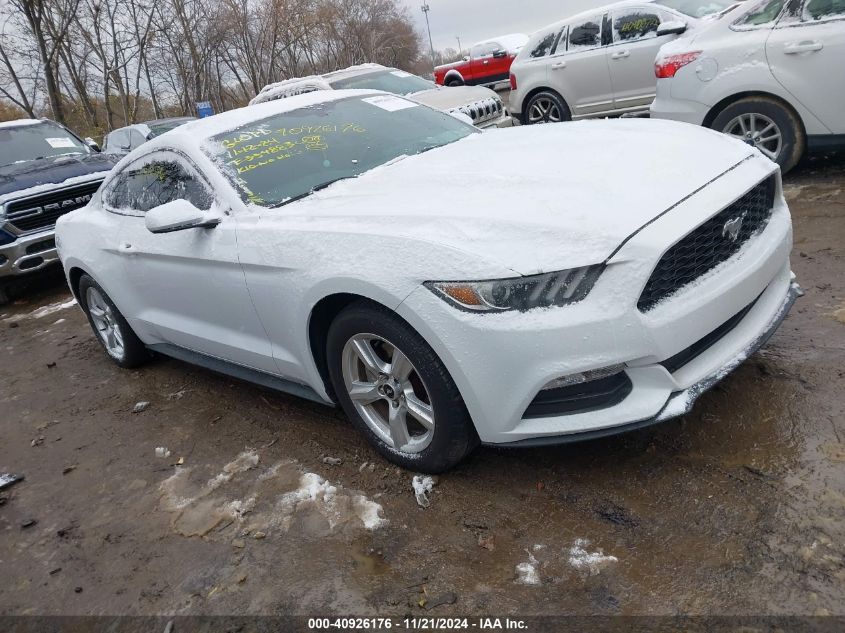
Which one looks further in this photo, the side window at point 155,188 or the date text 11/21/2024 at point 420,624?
the side window at point 155,188

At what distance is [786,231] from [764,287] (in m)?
0.36

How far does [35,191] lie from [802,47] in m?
7.43

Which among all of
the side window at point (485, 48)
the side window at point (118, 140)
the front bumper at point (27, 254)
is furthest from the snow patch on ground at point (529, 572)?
the side window at point (485, 48)

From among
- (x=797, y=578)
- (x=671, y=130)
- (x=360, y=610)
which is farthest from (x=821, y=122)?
(x=360, y=610)

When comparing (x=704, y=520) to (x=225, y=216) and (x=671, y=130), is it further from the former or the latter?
(x=225, y=216)

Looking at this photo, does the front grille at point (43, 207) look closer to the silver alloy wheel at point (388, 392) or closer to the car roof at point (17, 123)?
the car roof at point (17, 123)

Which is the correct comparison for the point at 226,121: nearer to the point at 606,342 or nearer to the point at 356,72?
the point at 606,342

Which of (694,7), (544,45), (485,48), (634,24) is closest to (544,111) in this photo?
(544,45)

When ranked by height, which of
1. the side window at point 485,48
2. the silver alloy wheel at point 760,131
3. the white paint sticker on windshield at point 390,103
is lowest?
the silver alloy wheel at point 760,131

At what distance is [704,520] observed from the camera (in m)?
2.34

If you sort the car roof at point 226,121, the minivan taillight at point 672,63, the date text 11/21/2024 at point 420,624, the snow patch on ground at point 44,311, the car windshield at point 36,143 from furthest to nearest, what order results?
1. the car windshield at point 36,143
2. the snow patch on ground at point 44,311
3. the minivan taillight at point 672,63
4. the car roof at point 226,121
5. the date text 11/21/2024 at point 420,624

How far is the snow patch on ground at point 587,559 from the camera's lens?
2248 mm

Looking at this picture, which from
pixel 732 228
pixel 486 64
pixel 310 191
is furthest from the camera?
pixel 486 64

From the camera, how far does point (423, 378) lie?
2.51 meters
